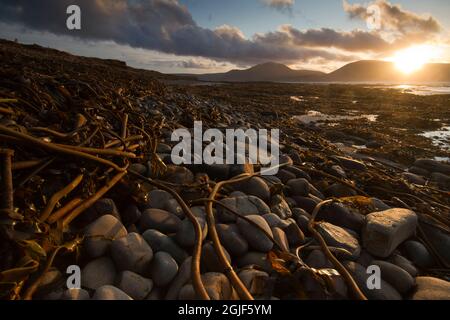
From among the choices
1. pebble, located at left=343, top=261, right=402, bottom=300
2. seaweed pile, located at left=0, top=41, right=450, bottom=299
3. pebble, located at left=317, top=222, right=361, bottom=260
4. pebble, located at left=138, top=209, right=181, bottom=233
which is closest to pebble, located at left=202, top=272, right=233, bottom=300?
seaweed pile, located at left=0, top=41, right=450, bottom=299

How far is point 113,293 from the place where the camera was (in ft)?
4.28

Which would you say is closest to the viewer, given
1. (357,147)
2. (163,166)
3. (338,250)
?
(338,250)

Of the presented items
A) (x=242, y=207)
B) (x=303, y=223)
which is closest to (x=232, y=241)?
(x=242, y=207)

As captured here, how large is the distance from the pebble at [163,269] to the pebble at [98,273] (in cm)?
21

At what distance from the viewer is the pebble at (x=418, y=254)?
218 centimetres

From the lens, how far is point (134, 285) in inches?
56.6

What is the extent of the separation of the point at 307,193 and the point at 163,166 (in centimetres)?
148

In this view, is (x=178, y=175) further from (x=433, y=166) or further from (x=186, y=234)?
(x=433, y=166)

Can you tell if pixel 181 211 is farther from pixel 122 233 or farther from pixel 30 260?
pixel 30 260

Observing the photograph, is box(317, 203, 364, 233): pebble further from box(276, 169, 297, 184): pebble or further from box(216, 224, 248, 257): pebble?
box(216, 224, 248, 257): pebble

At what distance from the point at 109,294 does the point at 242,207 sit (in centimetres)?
116

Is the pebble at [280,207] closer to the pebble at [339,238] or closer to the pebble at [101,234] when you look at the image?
the pebble at [339,238]
